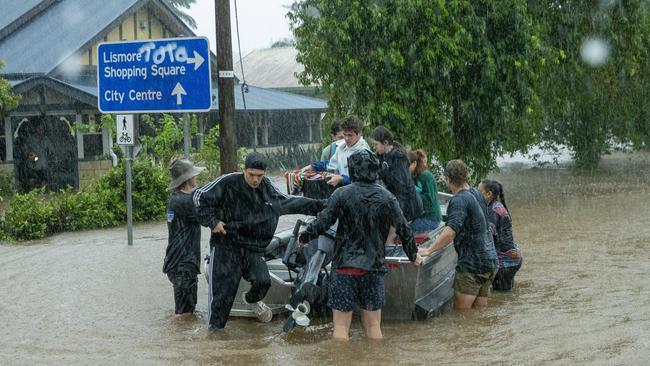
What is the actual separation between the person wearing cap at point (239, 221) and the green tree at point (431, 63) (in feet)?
35.9

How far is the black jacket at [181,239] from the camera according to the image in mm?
9078

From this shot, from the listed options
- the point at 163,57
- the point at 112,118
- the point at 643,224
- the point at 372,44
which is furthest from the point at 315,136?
the point at 163,57

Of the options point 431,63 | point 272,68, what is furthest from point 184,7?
point 431,63

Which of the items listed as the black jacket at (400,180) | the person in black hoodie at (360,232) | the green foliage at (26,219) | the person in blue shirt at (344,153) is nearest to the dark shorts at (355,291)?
the person in black hoodie at (360,232)

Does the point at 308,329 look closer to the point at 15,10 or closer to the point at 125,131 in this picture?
the point at 125,131

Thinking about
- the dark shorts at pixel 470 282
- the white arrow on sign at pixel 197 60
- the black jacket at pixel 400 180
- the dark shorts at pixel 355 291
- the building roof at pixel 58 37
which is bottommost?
the dark shorts at pixel 470 282

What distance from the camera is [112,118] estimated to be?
23141mm

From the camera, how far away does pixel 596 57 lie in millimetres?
23453

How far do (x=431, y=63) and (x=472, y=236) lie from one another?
10.4 m

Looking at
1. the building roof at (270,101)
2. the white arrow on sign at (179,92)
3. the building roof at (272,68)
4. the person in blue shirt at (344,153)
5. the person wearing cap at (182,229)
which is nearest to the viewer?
the person wearing cap at (182,229)

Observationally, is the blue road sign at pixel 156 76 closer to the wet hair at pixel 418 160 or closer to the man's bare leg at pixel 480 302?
the wet hair at pixel 418 160

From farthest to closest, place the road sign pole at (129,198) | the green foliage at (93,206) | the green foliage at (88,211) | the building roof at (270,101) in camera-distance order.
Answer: the building roof at (270,101), the green foliage at (88,211), the green foliage at (93,206), the road sign pole at (129,198)

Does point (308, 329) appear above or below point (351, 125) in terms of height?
below

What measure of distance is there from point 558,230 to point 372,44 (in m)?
5.43
